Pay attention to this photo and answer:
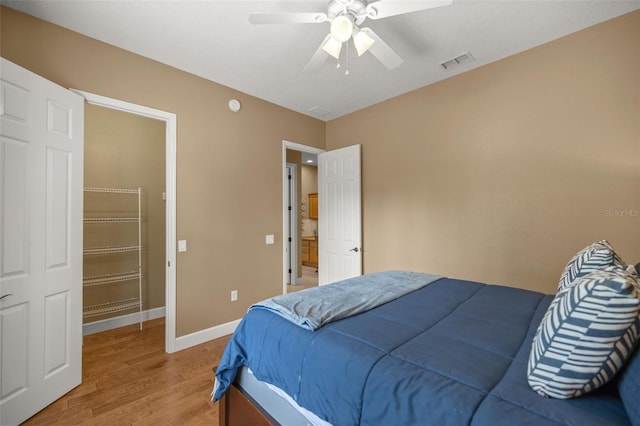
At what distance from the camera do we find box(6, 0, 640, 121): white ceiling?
77.2 inches

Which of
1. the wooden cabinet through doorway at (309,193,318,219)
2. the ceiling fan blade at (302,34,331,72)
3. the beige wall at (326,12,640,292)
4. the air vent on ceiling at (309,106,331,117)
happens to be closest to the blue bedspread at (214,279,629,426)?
the beige wall at (326,12,640,292)

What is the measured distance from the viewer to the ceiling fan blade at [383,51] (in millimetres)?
1812

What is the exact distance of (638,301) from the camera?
73cm

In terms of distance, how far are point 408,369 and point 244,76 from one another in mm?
2974

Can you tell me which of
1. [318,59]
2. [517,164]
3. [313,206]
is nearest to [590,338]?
[318,59]

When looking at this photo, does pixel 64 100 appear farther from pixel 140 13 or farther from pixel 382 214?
pixel 382 214

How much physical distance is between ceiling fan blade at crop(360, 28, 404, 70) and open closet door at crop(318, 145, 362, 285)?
66.0 inches

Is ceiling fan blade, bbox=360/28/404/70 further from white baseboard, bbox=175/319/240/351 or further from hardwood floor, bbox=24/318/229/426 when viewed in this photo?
white baseboard, bbox=175/319/240/351

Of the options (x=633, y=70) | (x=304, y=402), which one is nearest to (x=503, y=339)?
(x=304, y=402)

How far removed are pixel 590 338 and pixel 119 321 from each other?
162 inches

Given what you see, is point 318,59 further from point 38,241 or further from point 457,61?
point 38,241

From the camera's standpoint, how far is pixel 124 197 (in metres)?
3.38

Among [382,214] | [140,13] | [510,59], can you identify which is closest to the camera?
[140,13]

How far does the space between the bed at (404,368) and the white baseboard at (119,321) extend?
2.42 metres
